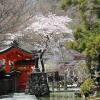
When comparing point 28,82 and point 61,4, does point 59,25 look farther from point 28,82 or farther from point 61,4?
point 61,4

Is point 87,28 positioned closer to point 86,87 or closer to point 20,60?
point 86,87

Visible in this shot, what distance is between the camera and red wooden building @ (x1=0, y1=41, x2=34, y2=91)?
29.0 meters

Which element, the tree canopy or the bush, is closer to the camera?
the tree canopy

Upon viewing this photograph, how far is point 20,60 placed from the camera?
30.0m

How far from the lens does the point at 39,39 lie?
1539 inches

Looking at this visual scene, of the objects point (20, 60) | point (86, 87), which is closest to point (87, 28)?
point (86, 87)

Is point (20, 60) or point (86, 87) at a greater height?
point (20, 60)

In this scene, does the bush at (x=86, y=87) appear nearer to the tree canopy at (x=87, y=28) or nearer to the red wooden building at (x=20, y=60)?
the tree canopy at (x=87, y=28)

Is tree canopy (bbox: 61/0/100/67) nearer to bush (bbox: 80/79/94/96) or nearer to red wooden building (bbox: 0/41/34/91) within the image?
bush (bbox: 80/79/94/96)

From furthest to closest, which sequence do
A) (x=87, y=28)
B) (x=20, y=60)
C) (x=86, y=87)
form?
(x=20, y=60), (x=87, y=28), (x=86, y=87)

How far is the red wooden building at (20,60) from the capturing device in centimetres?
2902

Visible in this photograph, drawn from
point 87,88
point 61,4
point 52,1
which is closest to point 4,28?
point 61,4

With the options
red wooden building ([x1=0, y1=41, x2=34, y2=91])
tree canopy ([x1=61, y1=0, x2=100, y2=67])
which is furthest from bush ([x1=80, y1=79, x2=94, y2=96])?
red wooden building ([x1=0, y1=41, x2=34, y2=91])

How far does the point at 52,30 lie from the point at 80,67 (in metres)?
7.53
